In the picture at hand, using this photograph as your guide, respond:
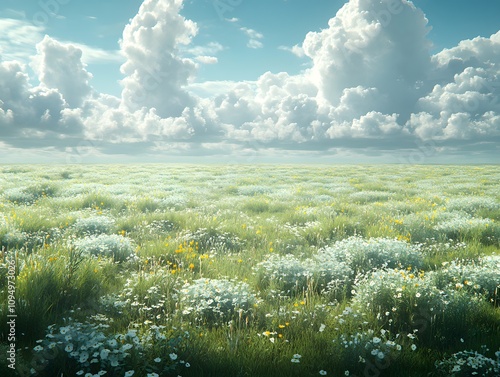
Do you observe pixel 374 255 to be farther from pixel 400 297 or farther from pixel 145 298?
pixel 145 298

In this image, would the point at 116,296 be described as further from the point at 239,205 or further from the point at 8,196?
the point at 8,196

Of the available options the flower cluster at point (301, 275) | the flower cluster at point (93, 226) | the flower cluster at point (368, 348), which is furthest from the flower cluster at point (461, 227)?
the flower cluster at point (93, 226)

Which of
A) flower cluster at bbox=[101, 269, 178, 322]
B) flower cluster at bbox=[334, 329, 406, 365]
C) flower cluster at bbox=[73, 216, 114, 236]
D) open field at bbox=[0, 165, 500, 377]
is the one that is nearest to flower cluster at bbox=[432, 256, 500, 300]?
open field at bbox=[0, 165, 500, 377]

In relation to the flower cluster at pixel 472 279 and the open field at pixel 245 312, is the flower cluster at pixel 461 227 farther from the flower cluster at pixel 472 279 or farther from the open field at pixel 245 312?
the flower cluster at pixel 472 279

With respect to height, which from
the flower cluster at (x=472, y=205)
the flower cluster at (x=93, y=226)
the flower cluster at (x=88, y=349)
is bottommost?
the flower cluster at (x=472, y=205)

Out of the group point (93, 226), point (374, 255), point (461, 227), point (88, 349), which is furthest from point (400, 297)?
point (93, 226)

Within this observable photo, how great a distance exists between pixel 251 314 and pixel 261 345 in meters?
0.76

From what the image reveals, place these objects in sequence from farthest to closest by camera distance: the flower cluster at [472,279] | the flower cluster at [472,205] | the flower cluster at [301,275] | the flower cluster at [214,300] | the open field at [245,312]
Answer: the flower cluster at [472,205], the flower cluster at [301,275], the flower cluster at [472,279], the flower cluster at [214,300], the open field at [245,312]

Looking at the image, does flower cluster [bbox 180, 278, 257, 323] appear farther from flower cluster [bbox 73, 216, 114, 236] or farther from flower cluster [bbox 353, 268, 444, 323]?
flower cluster [bbox 73, 216, 114, 236]

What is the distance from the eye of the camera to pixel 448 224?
→ 10383mm

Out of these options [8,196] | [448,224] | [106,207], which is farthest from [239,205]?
[8,196]

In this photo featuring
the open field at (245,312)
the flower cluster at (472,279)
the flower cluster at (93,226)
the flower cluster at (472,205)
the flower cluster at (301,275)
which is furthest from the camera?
the flower cluster at (472,205)

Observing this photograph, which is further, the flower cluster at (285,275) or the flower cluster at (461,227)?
the flower cluster at (461,227)

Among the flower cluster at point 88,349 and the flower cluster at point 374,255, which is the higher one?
the flower cluster at point 88,349
